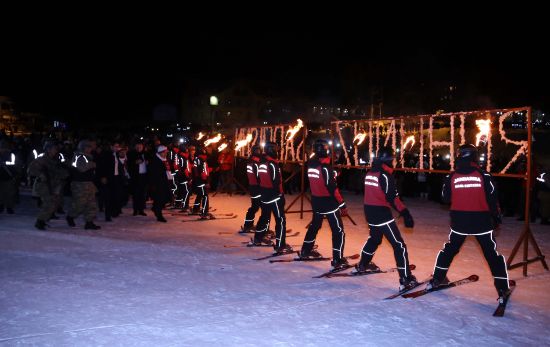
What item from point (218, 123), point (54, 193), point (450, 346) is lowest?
point (450, 346)

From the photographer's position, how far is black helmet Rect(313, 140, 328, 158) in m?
8.22

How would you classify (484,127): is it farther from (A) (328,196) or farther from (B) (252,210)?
(B) (252,210)

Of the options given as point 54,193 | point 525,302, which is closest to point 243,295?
point 525,302

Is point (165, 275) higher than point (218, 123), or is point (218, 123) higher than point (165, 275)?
point (218, 123)

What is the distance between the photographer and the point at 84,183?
38.5 ft

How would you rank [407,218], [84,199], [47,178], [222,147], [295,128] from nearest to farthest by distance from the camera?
→ [407,218] < [47,178] < [84,199] < [295,128] < [222,147]

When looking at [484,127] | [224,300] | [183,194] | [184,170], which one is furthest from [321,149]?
[183,194]

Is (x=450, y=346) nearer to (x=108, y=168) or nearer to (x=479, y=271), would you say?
(x=479, y=271)

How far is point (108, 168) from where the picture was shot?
43.7ft

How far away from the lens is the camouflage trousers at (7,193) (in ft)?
46.6

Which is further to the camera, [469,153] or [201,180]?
[201,180]

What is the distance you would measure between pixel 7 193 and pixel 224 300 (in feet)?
33.6

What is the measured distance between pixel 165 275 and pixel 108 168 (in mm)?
6320

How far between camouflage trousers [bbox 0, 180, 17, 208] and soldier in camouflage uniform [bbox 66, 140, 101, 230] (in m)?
3.42
